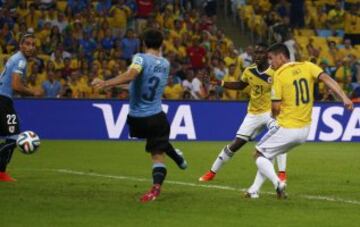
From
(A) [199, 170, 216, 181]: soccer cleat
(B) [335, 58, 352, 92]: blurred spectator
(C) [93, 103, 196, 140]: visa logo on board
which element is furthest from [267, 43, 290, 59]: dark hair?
(B) [335, 58, 352, 92]: blurred spectator

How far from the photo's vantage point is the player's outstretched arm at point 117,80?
41.0 feet

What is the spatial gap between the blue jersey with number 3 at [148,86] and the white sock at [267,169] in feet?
5.23

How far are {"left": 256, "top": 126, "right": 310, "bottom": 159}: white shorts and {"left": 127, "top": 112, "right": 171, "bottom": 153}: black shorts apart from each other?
53.3 inches

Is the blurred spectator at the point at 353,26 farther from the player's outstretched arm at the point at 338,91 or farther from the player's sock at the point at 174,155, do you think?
the player's outstretched arm at the point at 338,91

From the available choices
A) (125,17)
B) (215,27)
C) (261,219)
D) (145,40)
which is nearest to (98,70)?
(125,17)

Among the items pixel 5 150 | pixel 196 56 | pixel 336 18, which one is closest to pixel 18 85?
pixel 5 150

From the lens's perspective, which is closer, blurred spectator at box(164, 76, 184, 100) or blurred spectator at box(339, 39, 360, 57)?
blurred spectator at box(164, 76, 184, 100)

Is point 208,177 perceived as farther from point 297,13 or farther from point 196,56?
point 297,13

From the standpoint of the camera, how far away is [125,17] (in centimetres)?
3431

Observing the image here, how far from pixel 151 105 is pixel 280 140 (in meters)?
1.86

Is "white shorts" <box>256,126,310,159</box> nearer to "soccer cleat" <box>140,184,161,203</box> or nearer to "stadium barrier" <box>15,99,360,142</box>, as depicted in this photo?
"soccer cleat" <box>140,184,161,203</box>

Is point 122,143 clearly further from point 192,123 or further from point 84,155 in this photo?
point 84,155

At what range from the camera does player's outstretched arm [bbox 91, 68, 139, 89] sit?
492 inches

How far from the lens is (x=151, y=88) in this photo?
44.1 feet
